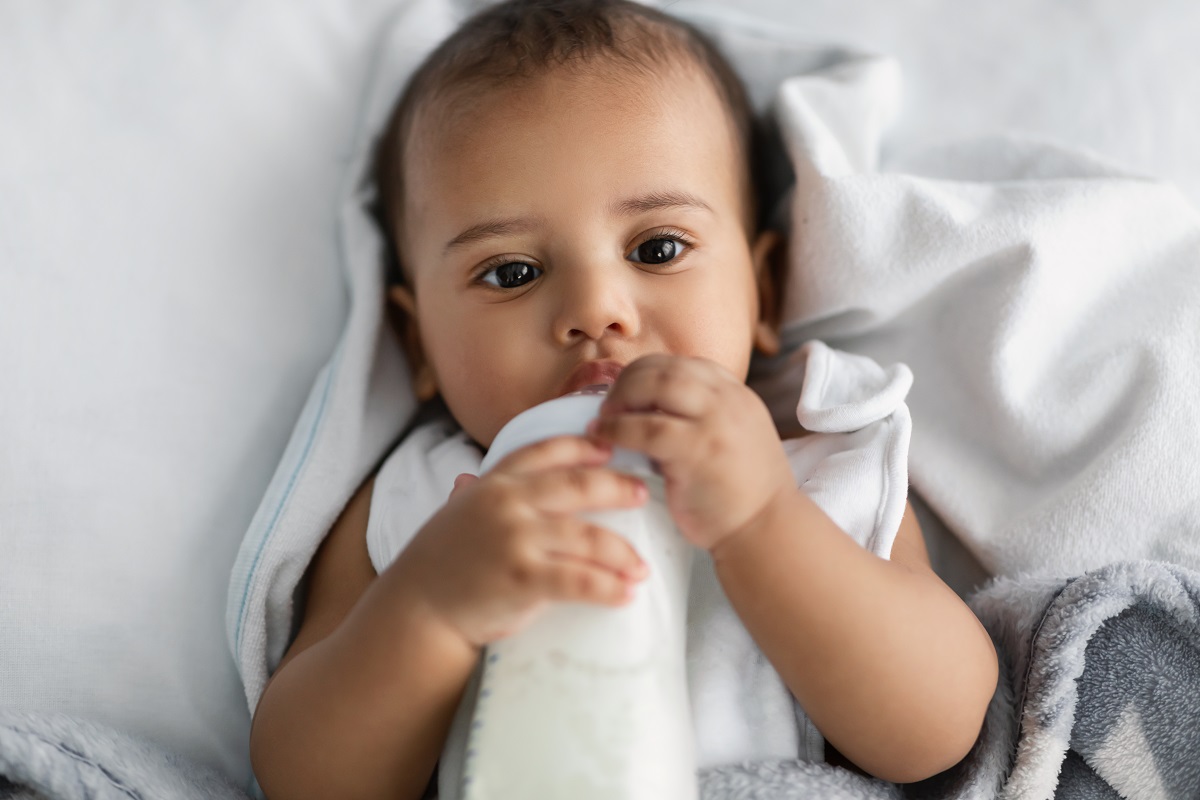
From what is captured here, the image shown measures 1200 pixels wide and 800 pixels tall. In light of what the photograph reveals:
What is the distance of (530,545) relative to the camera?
843mm

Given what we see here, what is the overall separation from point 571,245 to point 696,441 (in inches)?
14.9

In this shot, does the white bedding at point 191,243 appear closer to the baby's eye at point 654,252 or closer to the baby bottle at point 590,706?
the baby's eye at point 654,252

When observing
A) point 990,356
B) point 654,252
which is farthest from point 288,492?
point 990,356

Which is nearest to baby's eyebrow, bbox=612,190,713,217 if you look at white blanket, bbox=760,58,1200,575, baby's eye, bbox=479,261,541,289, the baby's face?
the baby's face

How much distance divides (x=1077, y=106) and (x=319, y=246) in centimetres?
114

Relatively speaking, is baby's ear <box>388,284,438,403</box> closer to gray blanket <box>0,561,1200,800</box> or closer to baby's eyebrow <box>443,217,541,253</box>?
baby's eyebrow <box>443,217,541,253</box>

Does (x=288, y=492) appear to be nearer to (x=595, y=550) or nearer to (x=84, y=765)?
(x=84, y=765)

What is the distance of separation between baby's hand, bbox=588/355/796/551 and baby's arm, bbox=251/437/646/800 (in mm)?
34

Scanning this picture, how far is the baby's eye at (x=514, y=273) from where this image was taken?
122 cm

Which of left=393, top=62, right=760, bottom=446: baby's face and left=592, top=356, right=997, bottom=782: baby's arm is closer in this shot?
→ left=592, top=356, right=997, bottom=782: baby's arm

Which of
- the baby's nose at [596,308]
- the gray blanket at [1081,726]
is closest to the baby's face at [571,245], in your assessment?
the baby's nose at [596,308]

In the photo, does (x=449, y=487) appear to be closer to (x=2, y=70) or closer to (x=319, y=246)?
(x=319, y=246)

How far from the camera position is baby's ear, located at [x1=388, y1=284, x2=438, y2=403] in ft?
4.77

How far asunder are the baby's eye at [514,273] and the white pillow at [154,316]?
389 millimetres
